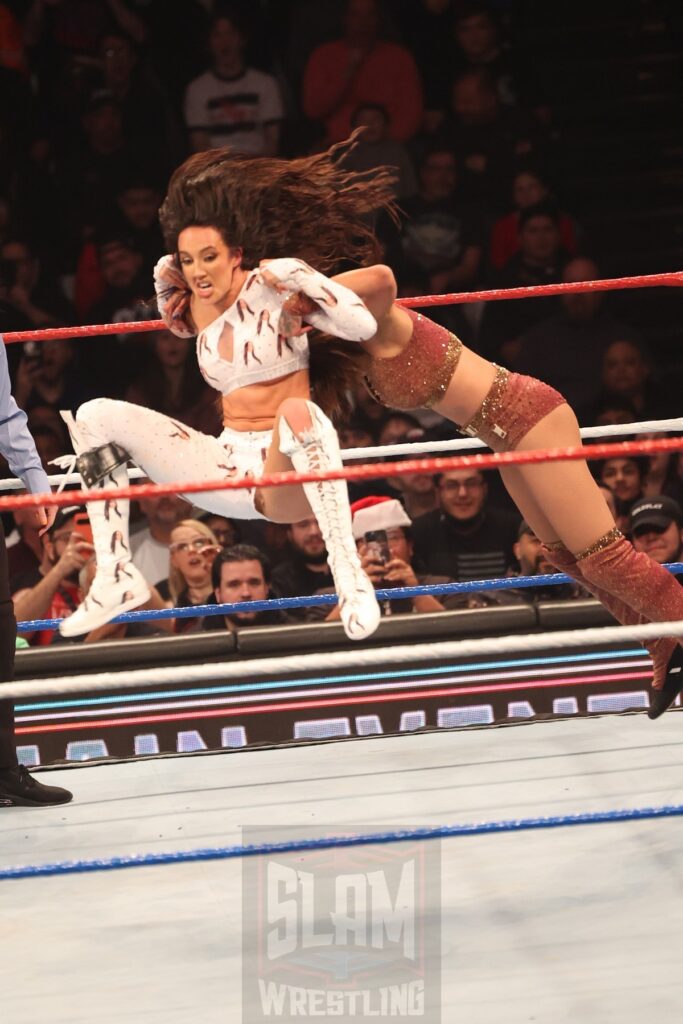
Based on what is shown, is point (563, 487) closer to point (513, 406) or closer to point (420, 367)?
point (513, 406)

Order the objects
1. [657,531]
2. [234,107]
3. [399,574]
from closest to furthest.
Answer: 1. [657,531]
2. [399,574]
3. [234,107]

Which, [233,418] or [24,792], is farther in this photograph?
[24,792]

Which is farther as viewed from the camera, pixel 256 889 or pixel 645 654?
pixel 645 654

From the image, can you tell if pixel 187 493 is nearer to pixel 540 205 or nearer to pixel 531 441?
pixel 531 441

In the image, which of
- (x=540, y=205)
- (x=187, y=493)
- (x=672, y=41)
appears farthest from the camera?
(x=672, y=41)

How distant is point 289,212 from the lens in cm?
188

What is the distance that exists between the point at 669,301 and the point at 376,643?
8.35ft

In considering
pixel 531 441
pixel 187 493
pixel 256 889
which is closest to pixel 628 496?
pixel 531 441

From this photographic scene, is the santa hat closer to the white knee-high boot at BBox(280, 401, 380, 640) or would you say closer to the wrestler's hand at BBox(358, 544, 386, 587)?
the wrestler's hand at BBox(358, 544, 386, 587)

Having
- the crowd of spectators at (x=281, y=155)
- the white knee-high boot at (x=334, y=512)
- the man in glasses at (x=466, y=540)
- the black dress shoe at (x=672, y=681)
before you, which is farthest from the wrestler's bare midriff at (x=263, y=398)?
the crowd of spectators at (x=281, y=155)

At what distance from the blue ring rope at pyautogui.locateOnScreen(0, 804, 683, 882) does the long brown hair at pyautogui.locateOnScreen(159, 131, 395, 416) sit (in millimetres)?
640

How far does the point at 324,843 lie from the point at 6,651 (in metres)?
0.70

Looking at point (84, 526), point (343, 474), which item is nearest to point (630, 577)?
point (343, 474)

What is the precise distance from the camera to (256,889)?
1.99m
